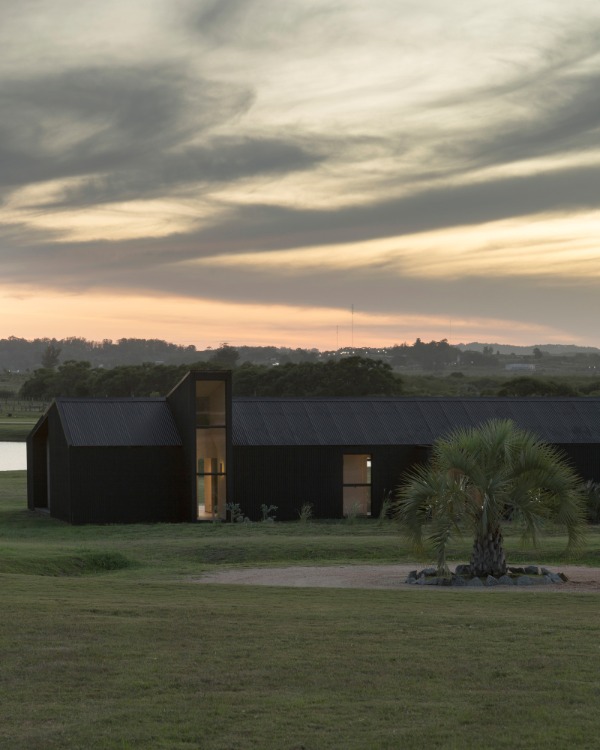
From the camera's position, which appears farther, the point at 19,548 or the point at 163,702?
the point at 19,548

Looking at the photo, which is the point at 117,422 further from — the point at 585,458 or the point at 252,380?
the point at 252,380

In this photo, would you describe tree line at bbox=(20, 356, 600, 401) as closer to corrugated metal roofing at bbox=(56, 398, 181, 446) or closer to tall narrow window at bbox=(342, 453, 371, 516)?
tall narrow window at bbox=(342, 453, 371, 516)

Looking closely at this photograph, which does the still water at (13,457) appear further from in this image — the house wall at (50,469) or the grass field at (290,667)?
the grass field at (290,667)

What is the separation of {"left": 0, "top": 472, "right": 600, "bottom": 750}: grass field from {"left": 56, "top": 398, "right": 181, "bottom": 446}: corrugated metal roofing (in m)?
16.0

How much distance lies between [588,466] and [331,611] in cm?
2341

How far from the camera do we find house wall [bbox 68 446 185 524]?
34.1 m

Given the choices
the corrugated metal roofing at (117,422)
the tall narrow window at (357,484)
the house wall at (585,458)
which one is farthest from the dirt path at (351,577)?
the house wall at (585,458)

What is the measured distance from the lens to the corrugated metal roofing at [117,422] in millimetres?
34719

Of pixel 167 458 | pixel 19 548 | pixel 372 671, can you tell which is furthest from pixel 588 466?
pixel 372 671

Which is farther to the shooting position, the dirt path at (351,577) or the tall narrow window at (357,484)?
the tall narrow window at (357,484)

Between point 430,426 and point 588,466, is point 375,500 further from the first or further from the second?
point 588,466

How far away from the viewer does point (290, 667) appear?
11.4 meters

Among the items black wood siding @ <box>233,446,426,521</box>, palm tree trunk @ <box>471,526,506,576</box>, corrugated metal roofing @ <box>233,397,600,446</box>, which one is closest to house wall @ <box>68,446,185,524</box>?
black wood siding @ <box>233,446,426,521</box>

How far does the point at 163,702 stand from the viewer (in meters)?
10.2
